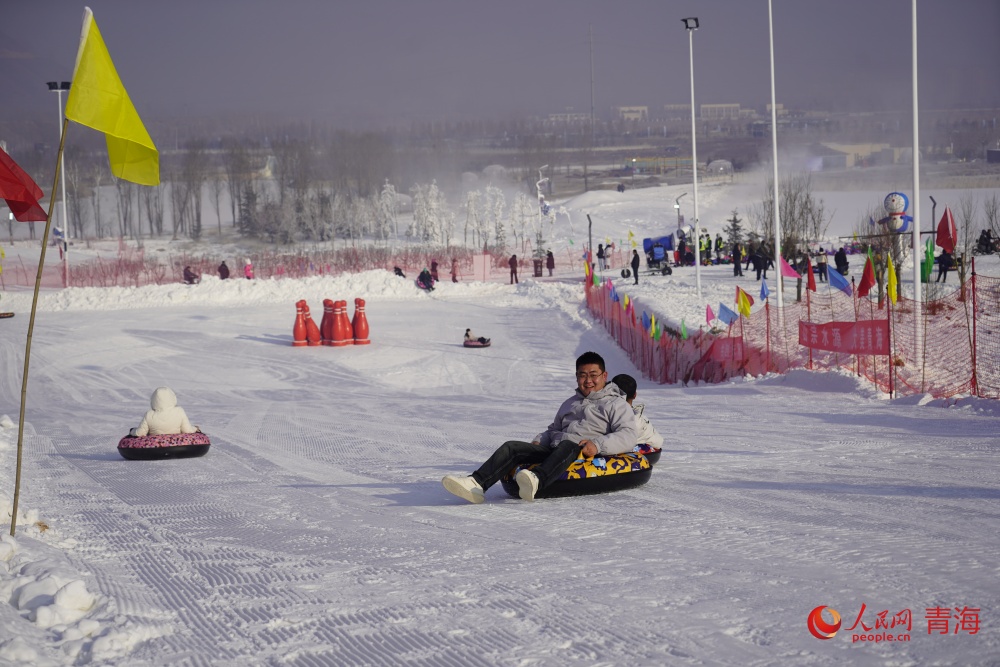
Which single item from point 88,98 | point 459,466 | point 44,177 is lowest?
point 459,466

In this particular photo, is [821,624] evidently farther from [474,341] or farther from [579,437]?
[474,341]

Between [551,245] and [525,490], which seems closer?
[525,490]

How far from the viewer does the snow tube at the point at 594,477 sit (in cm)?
813

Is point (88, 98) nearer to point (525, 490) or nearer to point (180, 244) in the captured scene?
point (525, 490)

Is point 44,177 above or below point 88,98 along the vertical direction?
above

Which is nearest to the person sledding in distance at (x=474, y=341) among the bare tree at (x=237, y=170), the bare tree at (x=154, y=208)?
the bare tree at (x=154, y=208)

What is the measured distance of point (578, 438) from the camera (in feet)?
26.8

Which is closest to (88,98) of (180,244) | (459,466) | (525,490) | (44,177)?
(525,490)

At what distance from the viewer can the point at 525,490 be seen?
25.9 ft

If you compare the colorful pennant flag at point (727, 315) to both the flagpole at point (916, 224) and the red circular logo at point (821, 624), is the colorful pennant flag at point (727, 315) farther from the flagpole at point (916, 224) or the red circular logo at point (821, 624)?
the red circular logo at point (821, 624)

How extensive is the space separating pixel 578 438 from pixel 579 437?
0.01 m

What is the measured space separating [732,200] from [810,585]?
89390 millimetres

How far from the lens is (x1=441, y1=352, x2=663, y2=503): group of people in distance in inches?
314

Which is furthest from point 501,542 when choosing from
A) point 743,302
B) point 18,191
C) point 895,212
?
point 895,212
